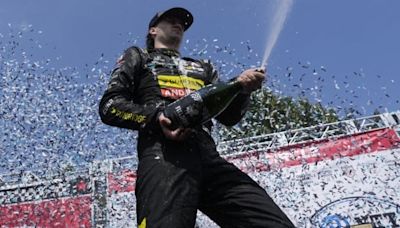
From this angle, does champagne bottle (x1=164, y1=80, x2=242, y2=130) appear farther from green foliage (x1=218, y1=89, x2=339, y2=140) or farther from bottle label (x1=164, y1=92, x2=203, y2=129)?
green foliage (x1=218, y1=89, x2=339, y2=140)

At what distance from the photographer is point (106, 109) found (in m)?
1.97

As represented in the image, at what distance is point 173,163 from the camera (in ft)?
5.93

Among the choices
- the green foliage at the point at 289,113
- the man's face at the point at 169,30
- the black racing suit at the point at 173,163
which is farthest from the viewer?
the green foliage at the point at 289,113

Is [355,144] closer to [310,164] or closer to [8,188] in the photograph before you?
[310,164]

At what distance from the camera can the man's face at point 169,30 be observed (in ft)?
7.80

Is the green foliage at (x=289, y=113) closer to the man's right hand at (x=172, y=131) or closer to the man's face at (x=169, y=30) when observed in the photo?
the man's face at (x=169, y=30)

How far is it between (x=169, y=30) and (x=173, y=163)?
845 millimetres

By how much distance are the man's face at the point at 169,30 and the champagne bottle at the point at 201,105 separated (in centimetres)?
55

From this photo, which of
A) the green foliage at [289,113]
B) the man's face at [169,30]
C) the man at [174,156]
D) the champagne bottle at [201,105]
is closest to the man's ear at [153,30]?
the man's face at [169,30]

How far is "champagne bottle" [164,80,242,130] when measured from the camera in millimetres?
1813

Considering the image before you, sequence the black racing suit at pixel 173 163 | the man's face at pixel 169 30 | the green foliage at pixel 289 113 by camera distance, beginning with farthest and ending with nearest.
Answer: the green foliage at pixel 289 113
the man's face at pixel 169 30
the black racing suit at pixel 173 163

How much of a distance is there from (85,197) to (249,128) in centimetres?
511

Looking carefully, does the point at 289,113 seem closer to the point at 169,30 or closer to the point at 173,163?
the point at 169,30

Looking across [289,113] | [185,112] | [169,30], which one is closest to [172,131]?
[185,112]
